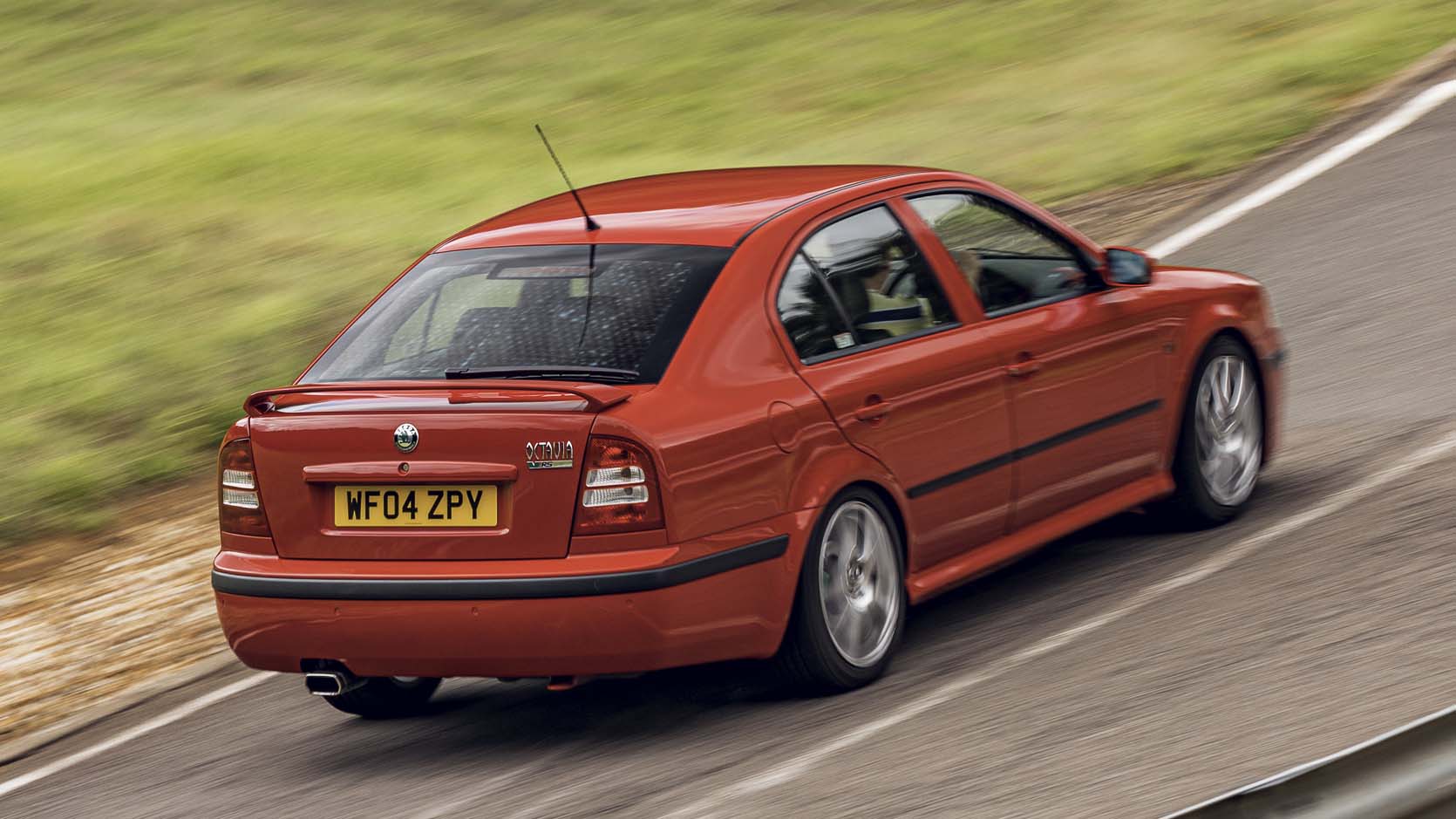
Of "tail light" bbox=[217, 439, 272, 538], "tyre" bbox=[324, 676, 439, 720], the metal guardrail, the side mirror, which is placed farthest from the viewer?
the side mirror

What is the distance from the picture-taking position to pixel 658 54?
21.7 m

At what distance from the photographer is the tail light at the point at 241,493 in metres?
6.12

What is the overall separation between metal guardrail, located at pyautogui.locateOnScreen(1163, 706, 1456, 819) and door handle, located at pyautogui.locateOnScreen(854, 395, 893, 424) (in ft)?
8.10

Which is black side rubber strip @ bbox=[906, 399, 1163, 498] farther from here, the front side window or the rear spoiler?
the rear spoiler

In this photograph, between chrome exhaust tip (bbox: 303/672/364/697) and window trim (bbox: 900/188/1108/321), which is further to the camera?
window trim (bbox: 900/188/1108/321)

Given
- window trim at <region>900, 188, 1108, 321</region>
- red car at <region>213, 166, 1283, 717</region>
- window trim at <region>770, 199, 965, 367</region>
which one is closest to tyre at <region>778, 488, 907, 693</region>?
red car at <region>213, 166, 1283, 717</region>

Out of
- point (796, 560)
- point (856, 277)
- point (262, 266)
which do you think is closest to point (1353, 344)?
point (856, 277)

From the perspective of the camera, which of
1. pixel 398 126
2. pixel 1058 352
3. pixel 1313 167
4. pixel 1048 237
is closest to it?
pixel 1058 352

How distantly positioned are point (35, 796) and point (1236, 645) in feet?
12.8

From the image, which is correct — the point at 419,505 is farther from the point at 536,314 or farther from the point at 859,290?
the point at 859,290

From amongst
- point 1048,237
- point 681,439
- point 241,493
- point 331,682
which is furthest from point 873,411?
point 241,493

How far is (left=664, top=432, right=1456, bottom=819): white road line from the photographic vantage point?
5398mm

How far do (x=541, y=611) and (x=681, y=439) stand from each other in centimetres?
62

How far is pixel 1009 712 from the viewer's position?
576cm
